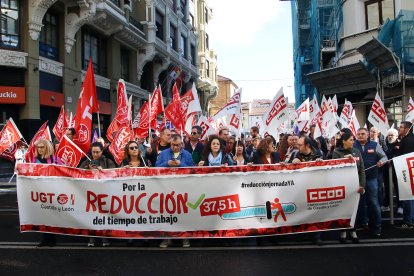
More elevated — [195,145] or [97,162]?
[195,145]

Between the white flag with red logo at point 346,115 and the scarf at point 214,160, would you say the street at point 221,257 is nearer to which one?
the scarf at point 214,160

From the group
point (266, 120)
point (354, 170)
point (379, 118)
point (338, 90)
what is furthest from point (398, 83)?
point (354, 170)

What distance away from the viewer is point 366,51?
1969 cm

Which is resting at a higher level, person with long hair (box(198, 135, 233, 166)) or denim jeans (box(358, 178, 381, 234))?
person with long hair (box(198, 135, 233, 166))

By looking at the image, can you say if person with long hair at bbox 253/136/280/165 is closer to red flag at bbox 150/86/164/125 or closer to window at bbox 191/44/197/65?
red flag at bbox 150/86/164/125

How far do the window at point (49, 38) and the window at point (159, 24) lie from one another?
11.7 m

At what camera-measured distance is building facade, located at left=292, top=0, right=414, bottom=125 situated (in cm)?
1864

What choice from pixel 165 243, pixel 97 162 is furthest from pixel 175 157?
pixel 165 243

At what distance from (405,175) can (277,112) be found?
3676mm

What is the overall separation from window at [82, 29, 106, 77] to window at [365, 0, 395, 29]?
46.1ft

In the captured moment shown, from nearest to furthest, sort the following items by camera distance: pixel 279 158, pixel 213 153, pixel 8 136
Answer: pixel 279 158
pixel 213 153
pixel 8 136

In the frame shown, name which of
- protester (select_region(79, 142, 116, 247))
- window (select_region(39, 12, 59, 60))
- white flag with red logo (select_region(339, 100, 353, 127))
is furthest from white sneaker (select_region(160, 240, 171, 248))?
window (select_region(39, 12, 59, 60))

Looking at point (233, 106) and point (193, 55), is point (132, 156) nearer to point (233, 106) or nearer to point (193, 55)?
point (233, 106)

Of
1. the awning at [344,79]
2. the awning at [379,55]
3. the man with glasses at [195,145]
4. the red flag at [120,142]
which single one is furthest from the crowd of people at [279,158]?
the awning at [344,79]
